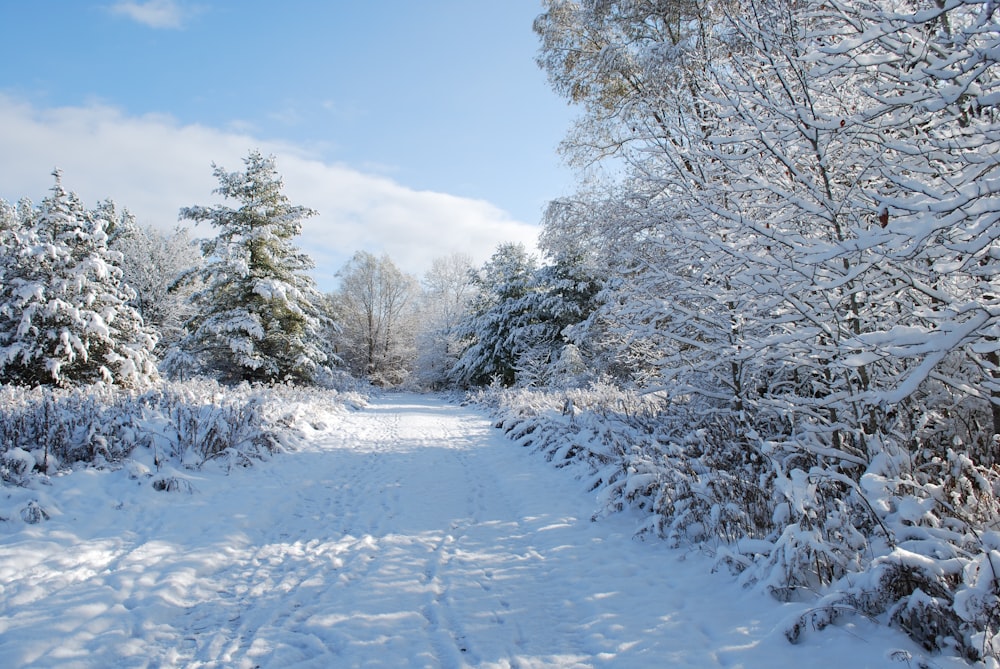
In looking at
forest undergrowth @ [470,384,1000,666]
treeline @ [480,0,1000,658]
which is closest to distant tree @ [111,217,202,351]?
treeline @ [480,0,1000,658]

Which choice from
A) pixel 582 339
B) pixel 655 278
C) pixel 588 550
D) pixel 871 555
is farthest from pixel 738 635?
pixel 582 339

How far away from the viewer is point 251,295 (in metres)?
18.2

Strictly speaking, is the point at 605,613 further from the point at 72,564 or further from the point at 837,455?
the point at 72,564

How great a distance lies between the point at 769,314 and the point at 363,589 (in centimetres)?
407

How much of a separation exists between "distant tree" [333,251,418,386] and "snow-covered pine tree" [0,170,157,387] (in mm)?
26497

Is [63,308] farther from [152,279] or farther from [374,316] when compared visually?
[374,316]

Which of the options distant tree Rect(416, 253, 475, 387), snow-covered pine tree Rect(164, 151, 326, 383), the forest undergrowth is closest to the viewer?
the forest undergrowth

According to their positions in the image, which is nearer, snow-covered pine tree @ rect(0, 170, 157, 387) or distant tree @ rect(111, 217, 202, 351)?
snow-covered pine tree @ rect(0, 170, 157, 387)

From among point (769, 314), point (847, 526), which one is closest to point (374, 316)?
point (769, 314)

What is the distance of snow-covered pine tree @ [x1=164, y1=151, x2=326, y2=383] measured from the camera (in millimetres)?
17328

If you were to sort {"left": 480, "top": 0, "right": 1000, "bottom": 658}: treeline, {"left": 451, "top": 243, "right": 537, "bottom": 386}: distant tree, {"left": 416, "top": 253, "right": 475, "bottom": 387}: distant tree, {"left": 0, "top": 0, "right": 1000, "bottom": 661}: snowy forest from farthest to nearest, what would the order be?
{"left": 416, "top": 253, "right": 475, "bottom": 387}: distant tree → {"left": 451, "top": 243, "right": 537, "bottom": 386}: distant tree → {"left": 0, "top": 0, "right": 1000, "bottom": 661}: snowy forest → {"left": 480, "top": 0, "right": 1000, "bottom": 658}: treeline

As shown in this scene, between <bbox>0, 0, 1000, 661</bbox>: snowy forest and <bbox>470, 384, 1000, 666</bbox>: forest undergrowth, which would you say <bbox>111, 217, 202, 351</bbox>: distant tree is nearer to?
<bbox>0, 0, 1000, 661</bbox>: snowy forest

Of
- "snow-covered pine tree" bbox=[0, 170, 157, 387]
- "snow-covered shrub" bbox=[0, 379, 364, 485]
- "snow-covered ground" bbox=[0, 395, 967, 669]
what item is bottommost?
"snow-covered ground" bbox=[0, 395, 967, 669]

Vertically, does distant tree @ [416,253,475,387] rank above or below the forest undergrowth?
above
